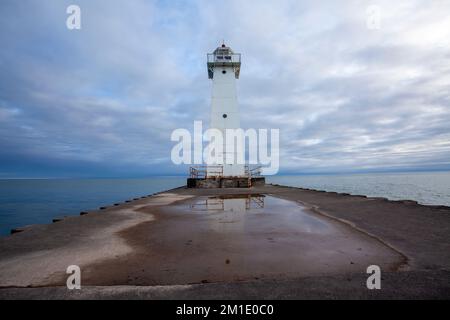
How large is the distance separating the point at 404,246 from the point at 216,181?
21.5 meters

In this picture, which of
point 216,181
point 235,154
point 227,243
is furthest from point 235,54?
point 227,243

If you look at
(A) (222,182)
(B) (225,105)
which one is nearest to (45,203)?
(A) (222,182)

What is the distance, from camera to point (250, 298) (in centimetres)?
277

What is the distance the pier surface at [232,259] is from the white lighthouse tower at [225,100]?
62.3 feet

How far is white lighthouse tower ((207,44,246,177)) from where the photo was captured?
25.9 metres

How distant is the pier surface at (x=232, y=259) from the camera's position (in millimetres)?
2941

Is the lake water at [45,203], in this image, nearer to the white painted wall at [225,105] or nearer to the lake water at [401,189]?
the white painted wall at [225,105]

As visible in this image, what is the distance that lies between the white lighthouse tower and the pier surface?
19000mm

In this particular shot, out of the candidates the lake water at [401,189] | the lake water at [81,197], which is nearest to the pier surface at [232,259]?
the lake water at [81,197]

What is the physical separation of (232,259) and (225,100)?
2357 centimetres

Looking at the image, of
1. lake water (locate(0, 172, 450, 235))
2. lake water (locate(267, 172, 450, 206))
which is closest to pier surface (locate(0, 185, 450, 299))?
lake water (locate(0, 172, 450, 235))

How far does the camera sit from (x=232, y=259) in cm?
419

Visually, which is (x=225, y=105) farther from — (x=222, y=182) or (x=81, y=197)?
(x=81, y=197)
